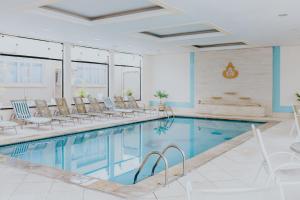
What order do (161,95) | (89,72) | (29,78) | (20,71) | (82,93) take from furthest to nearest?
(161,95) → (89,72) → (82,93) → (29,78) → (20,71)

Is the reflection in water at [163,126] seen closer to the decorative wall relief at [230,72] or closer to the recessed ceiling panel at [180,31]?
the recessed ceiling panel at [180,31]

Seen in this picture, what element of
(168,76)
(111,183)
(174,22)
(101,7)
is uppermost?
(101,7)

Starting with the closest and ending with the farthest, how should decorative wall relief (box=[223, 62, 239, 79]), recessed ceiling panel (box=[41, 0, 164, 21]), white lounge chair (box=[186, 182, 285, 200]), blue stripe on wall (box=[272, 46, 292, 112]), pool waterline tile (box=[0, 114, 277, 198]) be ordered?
1. white lounge chair (box=[186, 182, 285, 200])
2. pool waterline tile (box=[0, 114, 277, 198])
3. recessed ceiling panel (box=[41, 0, 164, 21])
4. blue stripe on wall (box=[272, 46, 292, 112])
5. decorative wall relief (box=[223, 62, 239, 79])

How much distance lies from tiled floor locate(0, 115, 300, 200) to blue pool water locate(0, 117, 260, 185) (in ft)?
4.00

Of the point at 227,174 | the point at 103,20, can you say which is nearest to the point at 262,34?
the point at 103,20

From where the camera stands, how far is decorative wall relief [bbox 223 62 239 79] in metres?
13.5

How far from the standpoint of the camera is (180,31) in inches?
397

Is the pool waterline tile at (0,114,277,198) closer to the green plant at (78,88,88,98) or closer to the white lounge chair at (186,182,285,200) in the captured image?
the white lounge chair at (186,182,285,200)

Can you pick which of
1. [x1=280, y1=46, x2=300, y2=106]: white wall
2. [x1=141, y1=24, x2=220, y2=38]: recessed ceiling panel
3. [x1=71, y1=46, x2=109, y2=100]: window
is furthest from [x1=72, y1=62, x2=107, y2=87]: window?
[x1=280, y1=46, x2=300, y2=106]: white wall

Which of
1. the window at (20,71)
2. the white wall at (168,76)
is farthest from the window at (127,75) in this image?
the window at (20,71)

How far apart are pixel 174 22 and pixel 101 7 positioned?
1960 mm

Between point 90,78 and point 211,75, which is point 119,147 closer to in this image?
point 90,78

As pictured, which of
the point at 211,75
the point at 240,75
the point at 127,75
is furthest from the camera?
the point at 127,75

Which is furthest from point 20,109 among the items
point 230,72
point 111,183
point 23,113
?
point 230,72
